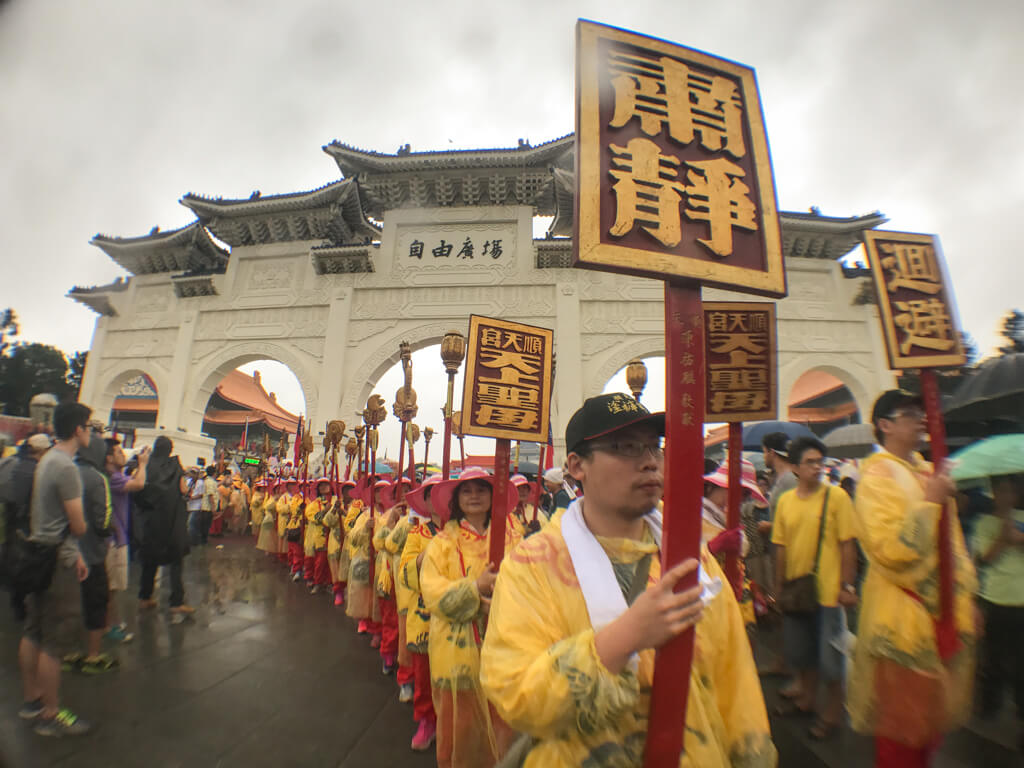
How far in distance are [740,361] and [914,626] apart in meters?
1.33

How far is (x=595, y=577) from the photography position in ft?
3.45

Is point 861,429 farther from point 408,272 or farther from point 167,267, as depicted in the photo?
point 167,267

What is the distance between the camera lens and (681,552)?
3.19 feet

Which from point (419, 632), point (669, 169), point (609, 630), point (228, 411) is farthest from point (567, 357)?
point (228, 411)

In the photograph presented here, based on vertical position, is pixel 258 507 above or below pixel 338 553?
below

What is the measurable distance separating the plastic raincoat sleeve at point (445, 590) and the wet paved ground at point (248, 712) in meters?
1.16

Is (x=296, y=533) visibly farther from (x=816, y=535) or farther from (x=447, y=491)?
(x=816, y=535)

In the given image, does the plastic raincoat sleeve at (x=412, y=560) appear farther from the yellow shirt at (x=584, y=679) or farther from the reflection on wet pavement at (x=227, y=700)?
the yellow shirt at (x=584, y=679)

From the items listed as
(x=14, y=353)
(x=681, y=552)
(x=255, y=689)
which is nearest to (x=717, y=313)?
(x=681, y=552)

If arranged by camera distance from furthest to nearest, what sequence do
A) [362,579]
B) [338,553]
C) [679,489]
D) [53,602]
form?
Answer: [338,553] → [362,579] → [53,602] → [679,489]

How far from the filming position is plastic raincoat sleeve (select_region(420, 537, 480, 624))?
2.01 metres

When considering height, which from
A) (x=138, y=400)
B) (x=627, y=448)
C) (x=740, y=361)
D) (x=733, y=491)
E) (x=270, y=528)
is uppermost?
(x=138, y=400)

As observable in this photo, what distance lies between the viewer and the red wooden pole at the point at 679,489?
0.92 m

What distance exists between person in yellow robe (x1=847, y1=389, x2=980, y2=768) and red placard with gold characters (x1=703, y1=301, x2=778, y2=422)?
0.70 metres
